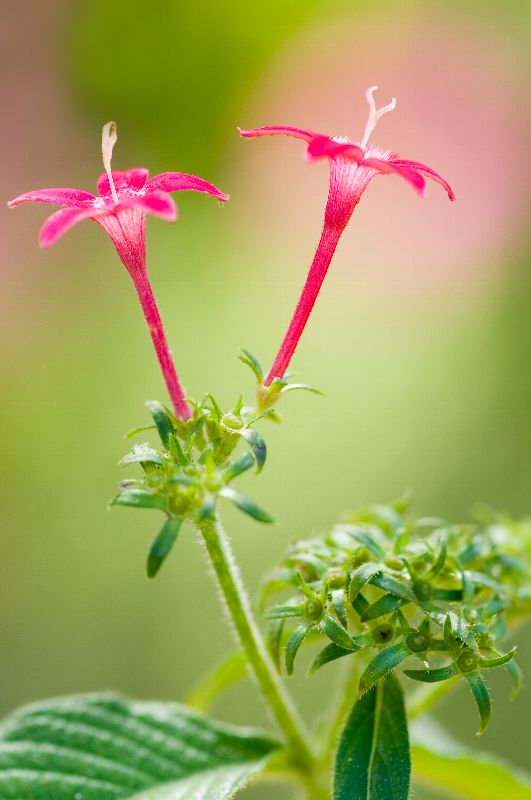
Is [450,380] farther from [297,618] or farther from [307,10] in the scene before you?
[297,618]

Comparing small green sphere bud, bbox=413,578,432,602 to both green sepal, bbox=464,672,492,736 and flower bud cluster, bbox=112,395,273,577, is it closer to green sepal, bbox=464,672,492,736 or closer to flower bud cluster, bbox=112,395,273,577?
green sepal, bbox=464,672,492,736

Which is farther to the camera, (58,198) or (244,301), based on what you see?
(244,301)

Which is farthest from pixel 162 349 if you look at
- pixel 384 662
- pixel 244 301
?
pixel 244 301

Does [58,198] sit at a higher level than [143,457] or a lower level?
higher

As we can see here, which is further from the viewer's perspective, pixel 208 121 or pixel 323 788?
pixel 208 121

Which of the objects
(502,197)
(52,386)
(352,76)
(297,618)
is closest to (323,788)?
(297,618)

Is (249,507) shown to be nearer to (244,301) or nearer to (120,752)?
(120,752)

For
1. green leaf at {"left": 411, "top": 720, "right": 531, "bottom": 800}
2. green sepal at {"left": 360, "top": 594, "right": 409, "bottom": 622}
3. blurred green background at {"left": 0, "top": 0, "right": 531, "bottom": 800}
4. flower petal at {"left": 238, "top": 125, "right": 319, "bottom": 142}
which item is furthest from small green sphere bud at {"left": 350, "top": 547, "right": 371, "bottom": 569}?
blurred green background at {"left": 0, "top": 0, "right": 531, "bottom": 800}
